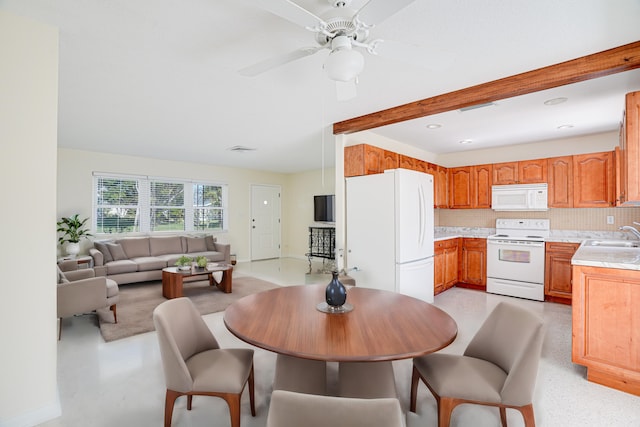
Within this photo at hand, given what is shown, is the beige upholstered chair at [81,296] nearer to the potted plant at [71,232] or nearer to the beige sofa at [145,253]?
the beige sofa at [145,253]

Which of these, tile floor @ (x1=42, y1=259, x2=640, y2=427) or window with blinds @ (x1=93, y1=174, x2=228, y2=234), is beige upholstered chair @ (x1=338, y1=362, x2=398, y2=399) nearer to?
tile floor @ (x1=42, y1=259, x2=640, y2=427)

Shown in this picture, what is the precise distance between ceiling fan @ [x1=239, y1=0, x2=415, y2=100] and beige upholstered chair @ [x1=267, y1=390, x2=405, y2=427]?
1467 mm

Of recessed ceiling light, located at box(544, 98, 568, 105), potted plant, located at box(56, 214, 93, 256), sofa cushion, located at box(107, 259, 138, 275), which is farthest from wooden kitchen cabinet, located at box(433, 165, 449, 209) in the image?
potted plant, located at box(56, 214, 93, 256)

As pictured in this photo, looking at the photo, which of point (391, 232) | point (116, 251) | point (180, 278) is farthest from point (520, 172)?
point (116, 251)

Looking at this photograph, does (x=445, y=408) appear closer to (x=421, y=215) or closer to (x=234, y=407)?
(x=234, y=407)

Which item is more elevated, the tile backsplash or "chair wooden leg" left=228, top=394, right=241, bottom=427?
the tile backsplash

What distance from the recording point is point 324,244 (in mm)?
7117

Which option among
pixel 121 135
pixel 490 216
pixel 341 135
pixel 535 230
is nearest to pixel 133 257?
pixel 121 135

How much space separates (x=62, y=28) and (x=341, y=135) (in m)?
2.88

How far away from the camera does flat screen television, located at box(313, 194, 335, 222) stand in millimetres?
7336

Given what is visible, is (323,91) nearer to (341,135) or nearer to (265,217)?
(341,135)

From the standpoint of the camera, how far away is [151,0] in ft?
5.30

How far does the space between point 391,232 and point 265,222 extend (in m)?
5.32

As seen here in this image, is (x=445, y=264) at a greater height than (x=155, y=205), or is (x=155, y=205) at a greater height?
(x=155, y=205)
